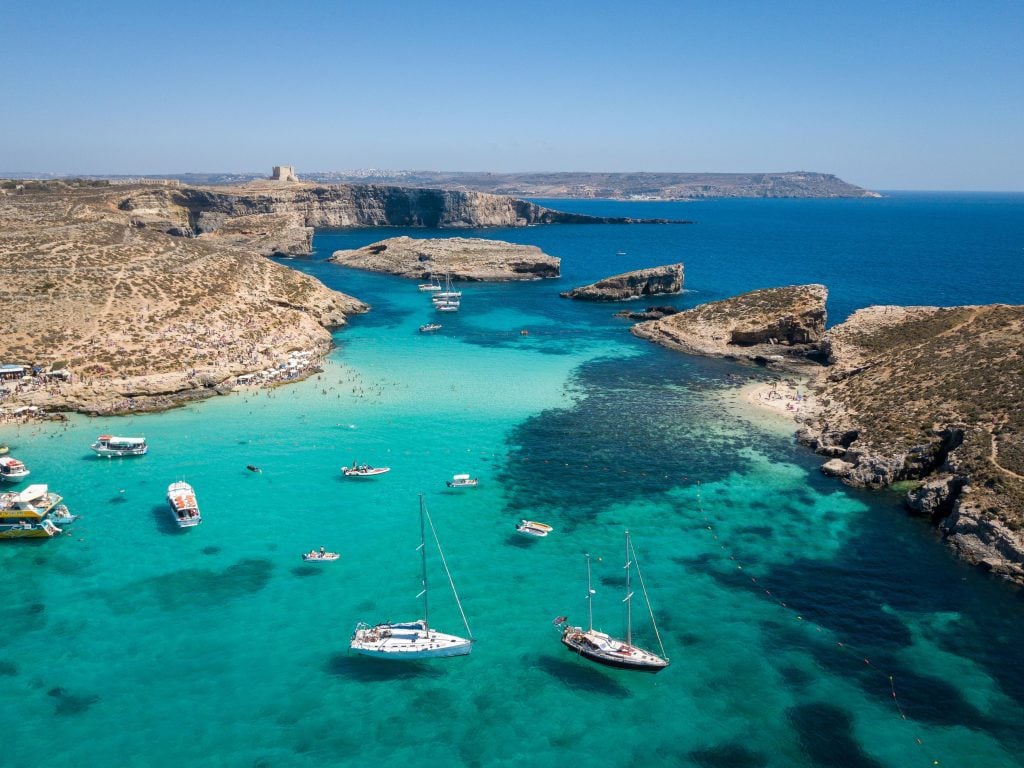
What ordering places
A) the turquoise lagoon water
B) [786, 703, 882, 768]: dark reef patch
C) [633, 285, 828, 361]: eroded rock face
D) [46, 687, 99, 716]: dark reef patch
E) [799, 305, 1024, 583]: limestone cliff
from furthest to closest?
[633, 285, 828, 361]: eroded rock face
[799, 305, 1024, 583]: limestone cliff
[46, 687, 99, 716]: dark reef patch
the turquoise lagoon water
[786, 703, 882, 768]: dark reef patch

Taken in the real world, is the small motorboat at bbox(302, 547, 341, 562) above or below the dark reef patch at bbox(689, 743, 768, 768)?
above

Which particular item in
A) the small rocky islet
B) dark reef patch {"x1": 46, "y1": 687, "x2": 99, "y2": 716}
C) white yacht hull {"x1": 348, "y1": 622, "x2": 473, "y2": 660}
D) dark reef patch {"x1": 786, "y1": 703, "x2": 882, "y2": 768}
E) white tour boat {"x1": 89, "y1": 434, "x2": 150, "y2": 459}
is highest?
the small rocky islet

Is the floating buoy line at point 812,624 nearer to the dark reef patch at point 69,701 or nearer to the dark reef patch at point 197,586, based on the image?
the dark reef patch at point 197,586

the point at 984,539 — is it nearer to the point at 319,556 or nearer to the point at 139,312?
the point at 319,556

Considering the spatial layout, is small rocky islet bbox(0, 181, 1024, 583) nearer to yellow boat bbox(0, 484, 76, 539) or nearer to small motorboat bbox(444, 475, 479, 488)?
yellow boat bbox(0, 484, 76, 539)

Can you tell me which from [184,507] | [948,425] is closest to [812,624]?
[948,425]

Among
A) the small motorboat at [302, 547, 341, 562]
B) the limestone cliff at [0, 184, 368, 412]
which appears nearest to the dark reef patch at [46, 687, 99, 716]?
the small motorboat at [302, 547, 341, 562]

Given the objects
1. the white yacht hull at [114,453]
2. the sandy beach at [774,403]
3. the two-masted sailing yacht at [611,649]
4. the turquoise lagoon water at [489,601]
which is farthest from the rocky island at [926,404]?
the white yacht hull at [114,453]
